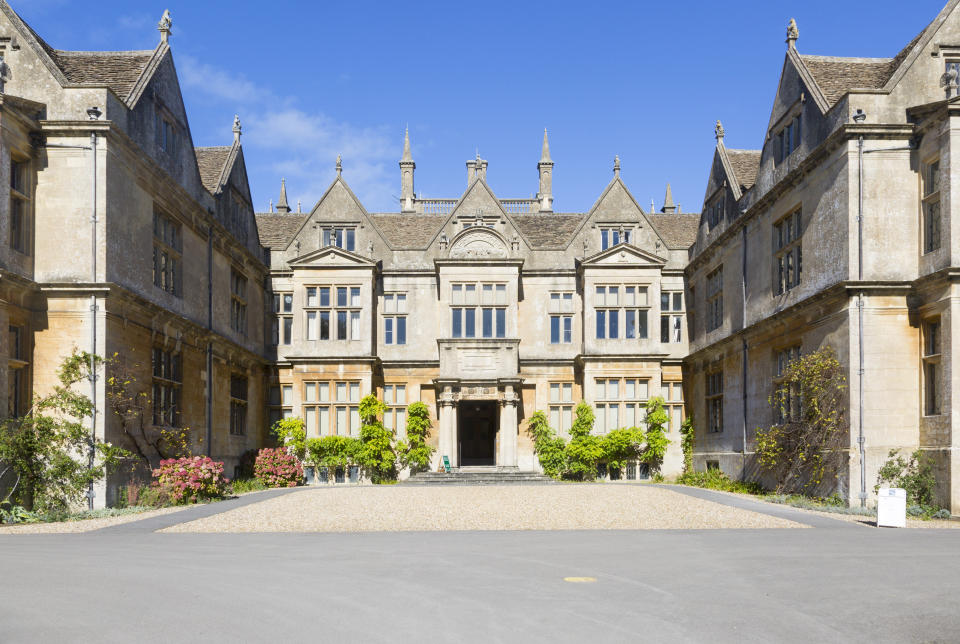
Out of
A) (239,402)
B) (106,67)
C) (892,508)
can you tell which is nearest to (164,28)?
(106,67)

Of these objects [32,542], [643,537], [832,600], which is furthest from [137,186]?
[832,600]

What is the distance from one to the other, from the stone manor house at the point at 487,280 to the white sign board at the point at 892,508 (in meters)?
2.25

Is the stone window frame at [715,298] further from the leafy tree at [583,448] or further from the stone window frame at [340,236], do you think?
the stone window frame at [340,236]

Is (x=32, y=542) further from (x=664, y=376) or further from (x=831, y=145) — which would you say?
(x=664, y=376)

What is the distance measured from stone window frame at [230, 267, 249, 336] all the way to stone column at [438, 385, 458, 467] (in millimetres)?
7176

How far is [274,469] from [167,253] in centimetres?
829

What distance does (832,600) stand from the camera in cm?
765

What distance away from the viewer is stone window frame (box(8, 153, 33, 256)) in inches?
672

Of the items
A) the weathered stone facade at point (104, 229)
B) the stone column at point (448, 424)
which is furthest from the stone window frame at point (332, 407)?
the weathered stone facade at point (104, 229)

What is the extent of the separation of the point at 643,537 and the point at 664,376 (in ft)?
60.0

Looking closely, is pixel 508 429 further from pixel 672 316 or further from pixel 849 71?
pixel 849 71

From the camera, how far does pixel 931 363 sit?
17062 millimetres

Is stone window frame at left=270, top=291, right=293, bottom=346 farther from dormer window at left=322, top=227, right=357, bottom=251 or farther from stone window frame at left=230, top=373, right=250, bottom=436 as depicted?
stone window frame at left=230, top=373, right=250, bottom=436

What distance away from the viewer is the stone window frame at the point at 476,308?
29.7m
